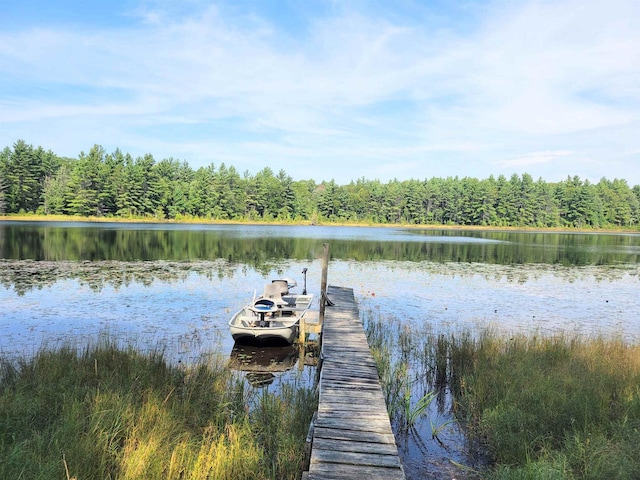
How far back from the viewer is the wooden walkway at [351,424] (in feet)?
15.6

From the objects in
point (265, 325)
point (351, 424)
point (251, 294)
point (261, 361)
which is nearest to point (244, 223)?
point (251, 294)

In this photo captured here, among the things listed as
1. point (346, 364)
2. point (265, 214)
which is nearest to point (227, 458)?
point (346, 364)

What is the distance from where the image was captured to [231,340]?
12445 millimetres

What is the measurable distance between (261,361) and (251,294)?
8.03 m

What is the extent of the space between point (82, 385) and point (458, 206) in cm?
11478

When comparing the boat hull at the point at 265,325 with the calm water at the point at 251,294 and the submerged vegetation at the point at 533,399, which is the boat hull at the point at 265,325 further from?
the submerged vegetation at the point at 533,399

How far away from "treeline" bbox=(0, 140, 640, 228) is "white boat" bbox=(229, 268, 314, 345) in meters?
80.6

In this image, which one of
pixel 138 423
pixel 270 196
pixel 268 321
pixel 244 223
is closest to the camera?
pixel 138 423

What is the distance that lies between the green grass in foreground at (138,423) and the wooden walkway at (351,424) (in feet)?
1.71

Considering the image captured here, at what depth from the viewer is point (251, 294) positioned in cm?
1898

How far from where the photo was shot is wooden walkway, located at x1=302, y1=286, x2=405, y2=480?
15.6ft

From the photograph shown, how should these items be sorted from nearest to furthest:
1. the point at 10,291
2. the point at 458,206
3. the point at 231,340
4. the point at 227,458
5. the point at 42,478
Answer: the point at 42,478
the point at 227,458
the point at 231,340
the point at 10,291
the point at 458,206

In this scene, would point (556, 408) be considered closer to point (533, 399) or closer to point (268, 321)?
point (533, 399)

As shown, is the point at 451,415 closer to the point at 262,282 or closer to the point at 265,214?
the point at 262,282
